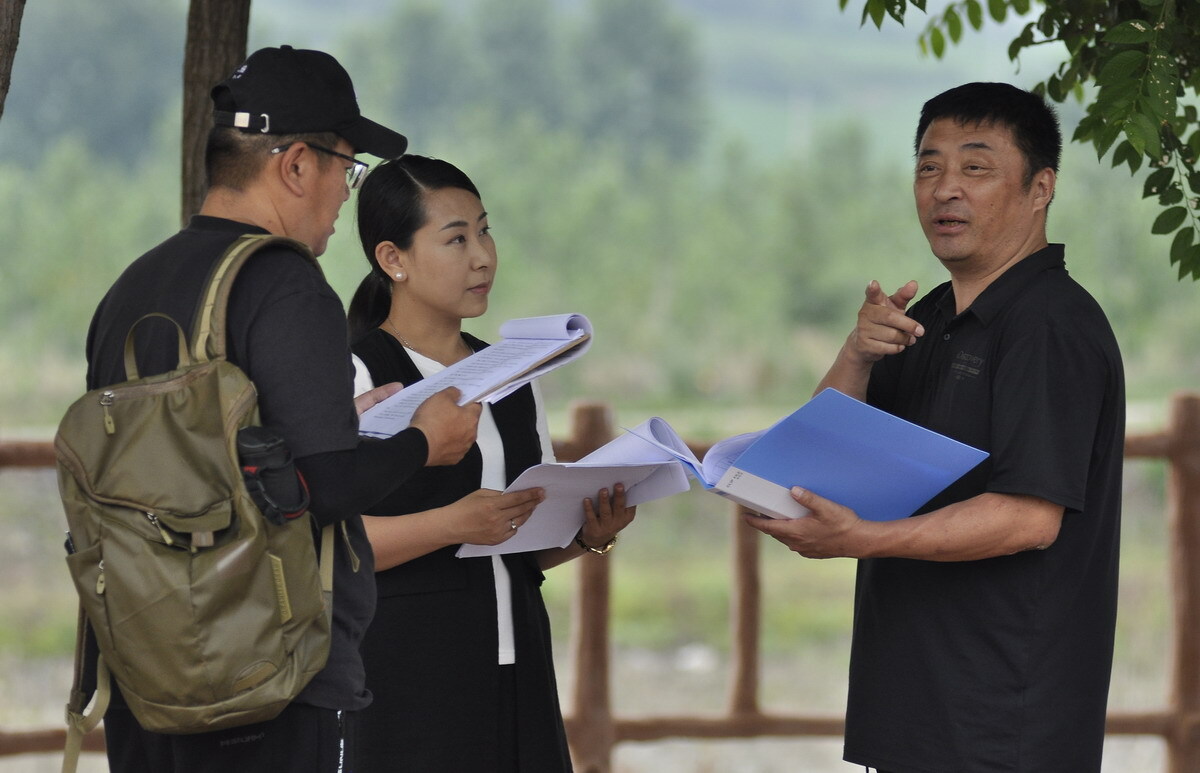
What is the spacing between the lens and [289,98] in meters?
1.75

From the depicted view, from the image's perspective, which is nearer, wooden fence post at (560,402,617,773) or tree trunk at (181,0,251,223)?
tree trunk at (181,0,251,223)

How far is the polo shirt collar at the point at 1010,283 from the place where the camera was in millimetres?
2039

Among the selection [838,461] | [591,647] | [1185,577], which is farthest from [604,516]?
[1185,577]

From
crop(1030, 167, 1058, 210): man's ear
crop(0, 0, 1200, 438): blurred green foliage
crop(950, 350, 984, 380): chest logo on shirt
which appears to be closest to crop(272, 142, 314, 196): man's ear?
crop(950, 350, 984, 380): chest logo on shirt

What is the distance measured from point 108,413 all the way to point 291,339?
0.74 ft

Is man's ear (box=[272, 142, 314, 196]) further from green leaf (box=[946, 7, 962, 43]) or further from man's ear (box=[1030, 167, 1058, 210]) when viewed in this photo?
green leaf (box=[946, 7, 962, 43])

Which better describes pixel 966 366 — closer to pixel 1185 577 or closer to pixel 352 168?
pixel 352 168

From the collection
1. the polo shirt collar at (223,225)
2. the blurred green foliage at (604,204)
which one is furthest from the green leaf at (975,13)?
the blurred green foliage at (604,204)

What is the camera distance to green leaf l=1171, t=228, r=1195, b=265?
2.41 metres

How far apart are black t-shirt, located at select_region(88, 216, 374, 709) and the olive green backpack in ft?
0.14

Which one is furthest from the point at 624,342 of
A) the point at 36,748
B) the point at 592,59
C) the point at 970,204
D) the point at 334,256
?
the point at 970,204

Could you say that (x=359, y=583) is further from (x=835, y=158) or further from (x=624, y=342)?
Result: (x=835, y=158)

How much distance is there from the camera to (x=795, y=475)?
75.9 inches

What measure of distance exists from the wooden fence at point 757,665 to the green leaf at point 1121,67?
6.69 ft
